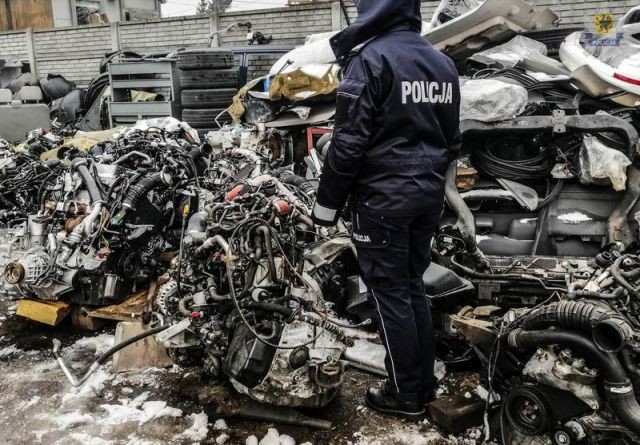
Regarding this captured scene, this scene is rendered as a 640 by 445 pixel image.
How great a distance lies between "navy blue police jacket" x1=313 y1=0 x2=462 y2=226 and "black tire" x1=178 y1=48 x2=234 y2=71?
5173mm

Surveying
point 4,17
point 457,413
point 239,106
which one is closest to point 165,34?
point 239,106

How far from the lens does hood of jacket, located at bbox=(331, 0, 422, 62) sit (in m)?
2.41

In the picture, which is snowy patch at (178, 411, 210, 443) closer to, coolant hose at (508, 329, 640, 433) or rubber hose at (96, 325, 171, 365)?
rubber hose at (96, 325, 171, 365)

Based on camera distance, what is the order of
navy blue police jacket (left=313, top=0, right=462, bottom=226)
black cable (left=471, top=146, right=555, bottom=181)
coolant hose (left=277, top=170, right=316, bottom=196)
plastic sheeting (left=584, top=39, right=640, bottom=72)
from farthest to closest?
1. plastic sheeting (left=584, top=39, right=640, bottom=72)
2. coolant hose (left=277, top=170, right=316, bottom=196)
3. black cable (left=471, top=146, right=555, bottom=181)
4. navy blue police jacket (left=313, top=0, right=462, bottom=226)

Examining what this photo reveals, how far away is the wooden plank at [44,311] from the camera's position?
3627mm

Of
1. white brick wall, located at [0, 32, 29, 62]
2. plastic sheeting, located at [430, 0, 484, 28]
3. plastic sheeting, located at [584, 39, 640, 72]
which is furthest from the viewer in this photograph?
white brick wall, located at [0, 32, 29, 62]

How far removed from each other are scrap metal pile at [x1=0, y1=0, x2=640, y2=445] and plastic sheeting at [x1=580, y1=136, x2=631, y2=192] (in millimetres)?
11

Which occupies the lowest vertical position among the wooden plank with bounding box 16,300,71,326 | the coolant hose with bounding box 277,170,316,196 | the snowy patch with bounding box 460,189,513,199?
the wooden plank with bounding box 16,300,71,326

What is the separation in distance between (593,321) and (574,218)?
133cm

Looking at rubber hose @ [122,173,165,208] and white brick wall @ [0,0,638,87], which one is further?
white brick wall @ [0,0,638,87]

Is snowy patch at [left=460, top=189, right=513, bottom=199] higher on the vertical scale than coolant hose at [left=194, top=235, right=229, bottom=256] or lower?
higher

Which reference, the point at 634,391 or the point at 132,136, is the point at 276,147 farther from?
the point at 634,391

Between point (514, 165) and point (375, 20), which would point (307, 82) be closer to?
point (514, 165)

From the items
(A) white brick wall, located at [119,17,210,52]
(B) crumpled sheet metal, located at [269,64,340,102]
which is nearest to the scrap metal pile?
(B) crumpled sheet metal, located at [269,64,340,102]
